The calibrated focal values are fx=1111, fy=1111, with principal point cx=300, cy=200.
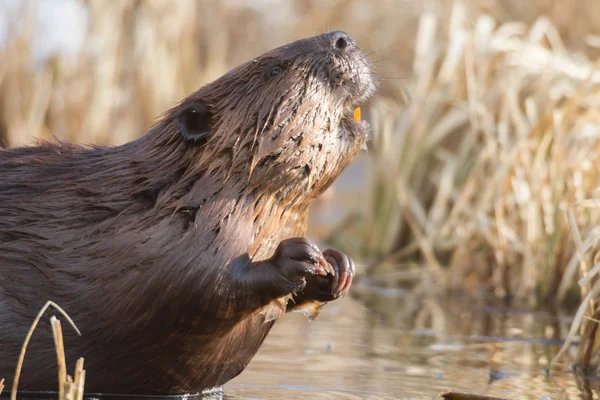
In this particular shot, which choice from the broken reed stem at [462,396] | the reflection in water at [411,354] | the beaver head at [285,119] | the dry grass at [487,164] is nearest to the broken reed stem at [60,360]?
the reflection in water at [411,354]

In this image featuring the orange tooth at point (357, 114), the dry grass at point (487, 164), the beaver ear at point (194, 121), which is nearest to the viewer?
the beaver ear at point (194, 121)

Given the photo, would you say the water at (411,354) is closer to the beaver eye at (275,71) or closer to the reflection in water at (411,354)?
the reflection in water at (411,354)

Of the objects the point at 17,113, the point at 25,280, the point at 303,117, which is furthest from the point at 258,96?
the point at 17,113

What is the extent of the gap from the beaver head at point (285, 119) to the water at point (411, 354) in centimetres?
70

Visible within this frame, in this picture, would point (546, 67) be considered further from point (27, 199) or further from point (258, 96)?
point (27, 199)

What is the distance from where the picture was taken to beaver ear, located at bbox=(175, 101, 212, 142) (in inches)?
137

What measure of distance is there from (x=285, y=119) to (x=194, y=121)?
0.30 meters

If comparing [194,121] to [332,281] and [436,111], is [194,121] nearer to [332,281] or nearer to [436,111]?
[332,281]

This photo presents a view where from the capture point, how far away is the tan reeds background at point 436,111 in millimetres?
5453

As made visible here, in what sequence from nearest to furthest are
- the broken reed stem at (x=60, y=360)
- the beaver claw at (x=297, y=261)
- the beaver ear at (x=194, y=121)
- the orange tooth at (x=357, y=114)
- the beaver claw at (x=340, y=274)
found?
1. the broken reed stem at (x=60, y=360)
2. the beaver claw at (x=297, y=261)
3. the beaver claw at (x=340, y=274)
4. the beaver ear at (x=194, y=121)
5. the orange tooth at (x=357, y=114)

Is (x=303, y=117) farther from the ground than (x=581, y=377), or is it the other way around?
(x=303, y=117)

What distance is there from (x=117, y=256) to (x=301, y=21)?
7.49 metres

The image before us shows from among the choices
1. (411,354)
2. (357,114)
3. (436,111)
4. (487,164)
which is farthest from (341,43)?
(436,111)

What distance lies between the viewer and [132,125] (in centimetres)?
855
